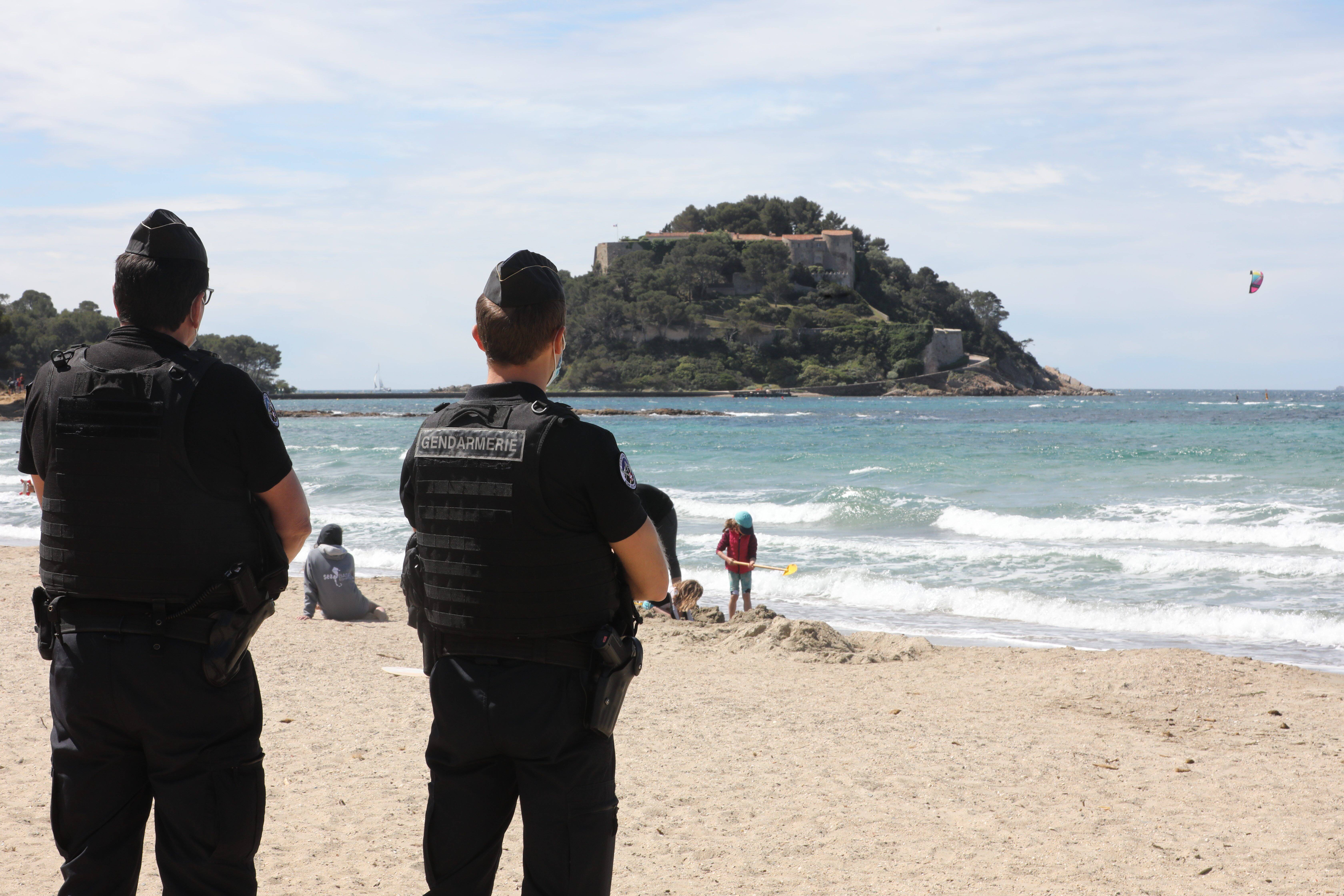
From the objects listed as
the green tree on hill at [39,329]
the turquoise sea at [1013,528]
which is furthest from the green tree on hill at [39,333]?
the turquoise sea at [1013,528]

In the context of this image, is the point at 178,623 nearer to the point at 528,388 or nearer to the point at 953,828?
the point at 528,388

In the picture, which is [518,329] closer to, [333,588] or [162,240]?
[162,240]

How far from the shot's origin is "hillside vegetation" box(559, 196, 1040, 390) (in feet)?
337

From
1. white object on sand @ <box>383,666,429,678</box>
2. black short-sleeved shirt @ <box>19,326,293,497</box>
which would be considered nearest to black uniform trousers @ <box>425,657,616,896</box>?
black short-sleeved shirt @ <box>19,326,293,497</box>

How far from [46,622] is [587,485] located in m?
1.34

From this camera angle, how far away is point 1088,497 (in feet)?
65.1

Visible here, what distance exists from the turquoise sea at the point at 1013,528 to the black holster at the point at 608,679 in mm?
7481

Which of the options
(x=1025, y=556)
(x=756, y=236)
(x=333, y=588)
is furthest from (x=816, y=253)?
(x=333, y=588)

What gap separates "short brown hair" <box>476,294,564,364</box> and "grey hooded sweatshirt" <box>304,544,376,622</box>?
282 inches

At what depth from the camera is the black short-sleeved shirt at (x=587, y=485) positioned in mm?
2119

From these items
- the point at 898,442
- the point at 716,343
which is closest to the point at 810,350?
the point at 716,343

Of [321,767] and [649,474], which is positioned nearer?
[321,767]

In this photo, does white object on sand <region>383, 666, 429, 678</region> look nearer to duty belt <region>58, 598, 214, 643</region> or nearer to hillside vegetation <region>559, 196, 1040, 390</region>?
duty belt <region>58, 598, 214, 643</region>

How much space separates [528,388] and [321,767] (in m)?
3.25
